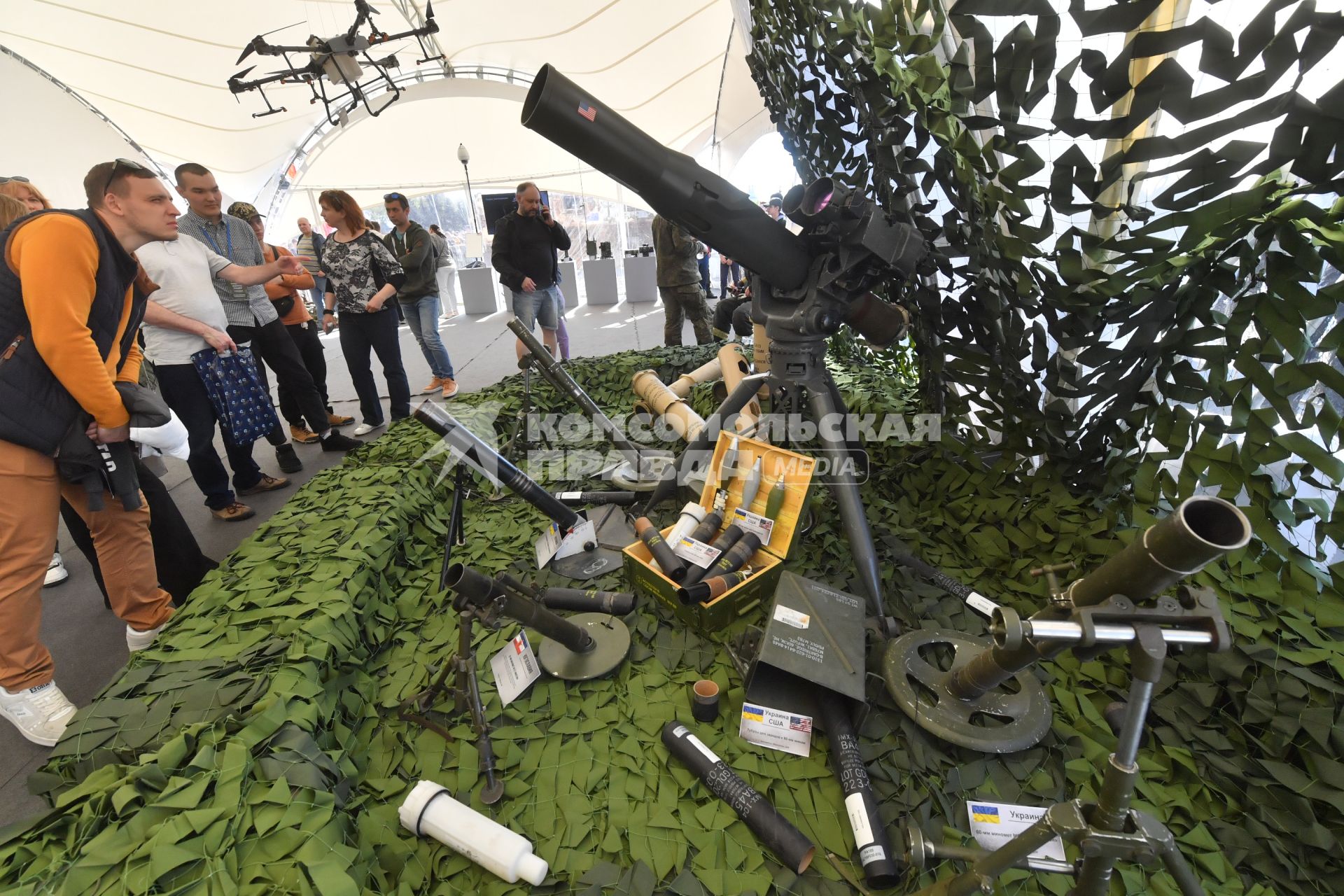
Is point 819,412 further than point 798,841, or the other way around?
point 819,412

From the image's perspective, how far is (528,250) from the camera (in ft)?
15.5

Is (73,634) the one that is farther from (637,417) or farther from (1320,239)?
(1320,239)

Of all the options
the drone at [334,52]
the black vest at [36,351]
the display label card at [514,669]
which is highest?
the drone at [334,52]

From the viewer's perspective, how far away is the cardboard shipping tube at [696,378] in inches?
135

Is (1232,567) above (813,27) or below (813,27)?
below

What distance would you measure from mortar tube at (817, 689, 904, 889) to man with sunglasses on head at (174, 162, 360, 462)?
337 cm

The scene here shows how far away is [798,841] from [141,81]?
1823cm

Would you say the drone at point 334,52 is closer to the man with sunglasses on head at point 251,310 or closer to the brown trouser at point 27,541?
the man with sunglasses on head at point 251,310

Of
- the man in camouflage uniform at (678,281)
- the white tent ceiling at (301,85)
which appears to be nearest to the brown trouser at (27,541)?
the man in camouflage uniform at (678,281)

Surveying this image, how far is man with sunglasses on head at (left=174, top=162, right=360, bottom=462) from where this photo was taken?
2.83 meters

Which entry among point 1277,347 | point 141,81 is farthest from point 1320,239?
point 141,81

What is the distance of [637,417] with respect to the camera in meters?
3.39

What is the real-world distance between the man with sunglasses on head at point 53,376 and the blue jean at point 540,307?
303cm

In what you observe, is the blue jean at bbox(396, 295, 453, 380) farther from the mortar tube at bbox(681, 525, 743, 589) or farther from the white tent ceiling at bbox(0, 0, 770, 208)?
the white tent ceiling at bbox(0, 0, 770, 208)
